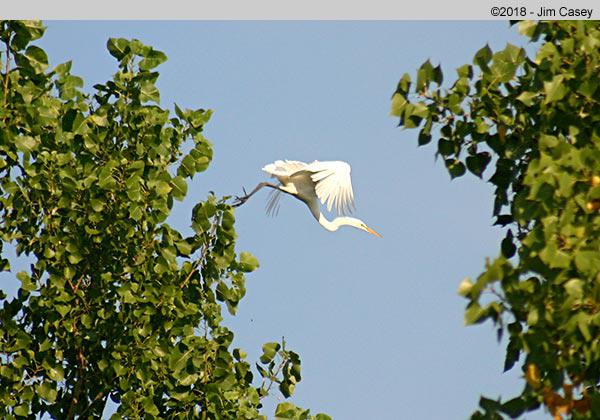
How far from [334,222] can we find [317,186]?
4.50 feet

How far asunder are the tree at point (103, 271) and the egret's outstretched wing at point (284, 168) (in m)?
5.09

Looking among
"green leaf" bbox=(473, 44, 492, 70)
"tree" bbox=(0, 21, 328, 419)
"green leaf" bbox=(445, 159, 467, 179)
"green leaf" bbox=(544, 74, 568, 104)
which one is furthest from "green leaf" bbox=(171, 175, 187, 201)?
"green leaf" bbox=(544, 74, 568, 104)

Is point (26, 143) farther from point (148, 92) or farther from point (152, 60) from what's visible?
point (152, 60)

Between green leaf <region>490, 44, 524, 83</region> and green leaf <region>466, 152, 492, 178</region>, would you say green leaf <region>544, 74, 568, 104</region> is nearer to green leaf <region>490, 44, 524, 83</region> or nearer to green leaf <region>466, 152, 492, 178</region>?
green leaf <region>490, 44, 524, 83</region>

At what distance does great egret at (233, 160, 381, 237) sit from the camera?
14328 mm

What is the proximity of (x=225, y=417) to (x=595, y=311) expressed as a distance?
476 centimetres

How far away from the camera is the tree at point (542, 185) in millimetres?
4855

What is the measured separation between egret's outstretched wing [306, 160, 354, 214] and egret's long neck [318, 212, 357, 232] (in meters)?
1.11

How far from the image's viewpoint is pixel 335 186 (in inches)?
563

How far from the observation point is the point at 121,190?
31.2ft

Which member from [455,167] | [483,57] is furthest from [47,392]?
[483,57]

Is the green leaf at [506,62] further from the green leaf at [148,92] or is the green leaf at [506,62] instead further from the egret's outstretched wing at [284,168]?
the egret's outstretched wing at [284,168]

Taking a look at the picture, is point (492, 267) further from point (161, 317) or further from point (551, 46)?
point (161, 317)

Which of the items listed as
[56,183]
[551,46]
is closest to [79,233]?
[56,183]
